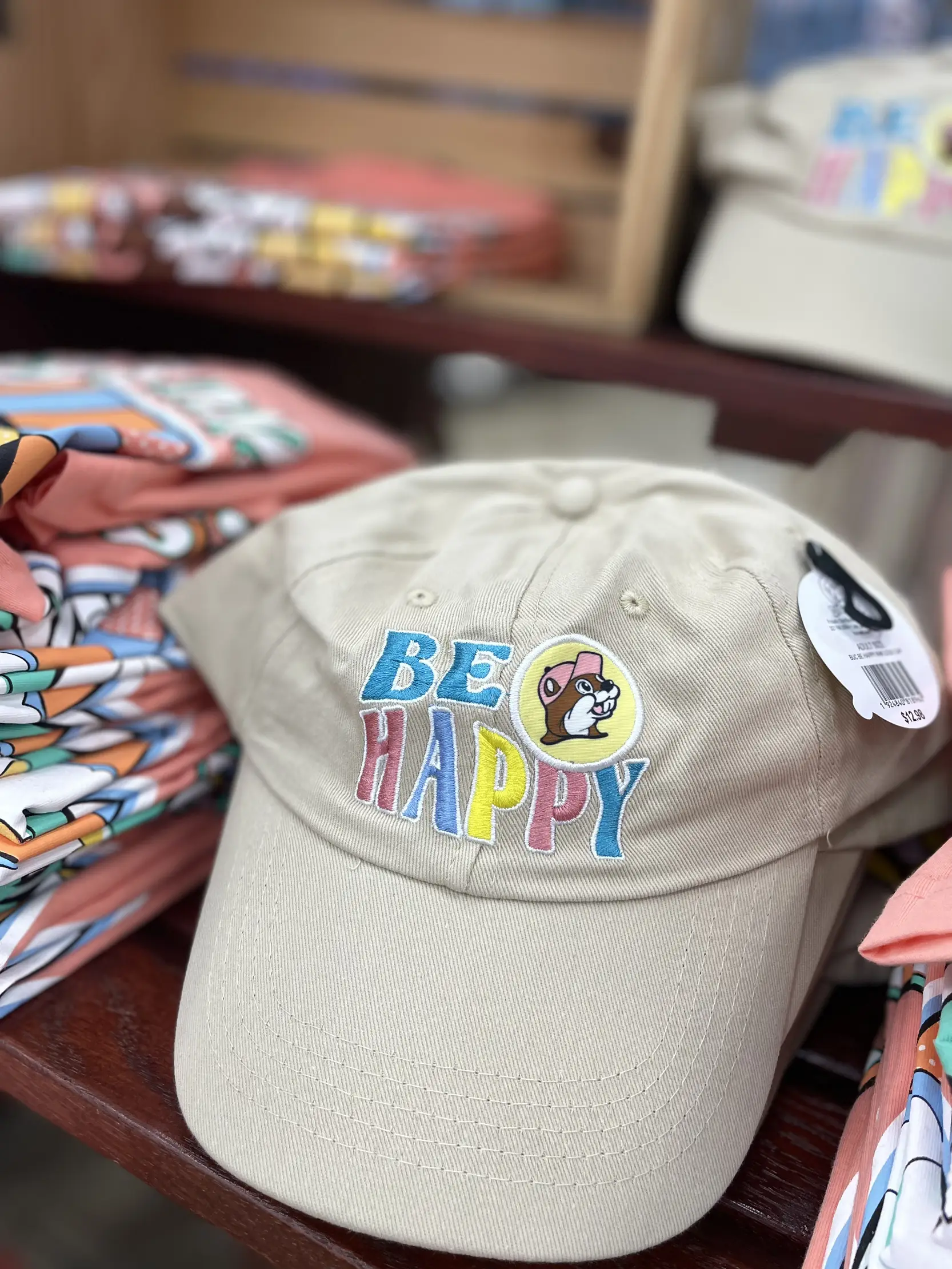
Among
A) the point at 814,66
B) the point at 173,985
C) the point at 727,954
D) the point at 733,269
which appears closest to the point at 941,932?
the point at 727,954

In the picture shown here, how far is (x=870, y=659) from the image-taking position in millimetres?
485

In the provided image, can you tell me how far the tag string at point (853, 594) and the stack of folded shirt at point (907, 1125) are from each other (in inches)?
4.5

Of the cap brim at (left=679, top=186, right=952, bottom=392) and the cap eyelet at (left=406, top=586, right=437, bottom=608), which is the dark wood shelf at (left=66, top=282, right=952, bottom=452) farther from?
the cap eyelet at (left=406, top=586, right=437, bottom=608)

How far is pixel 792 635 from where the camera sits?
18.8 inches

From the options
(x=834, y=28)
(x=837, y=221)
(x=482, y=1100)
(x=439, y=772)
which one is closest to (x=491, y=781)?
(x=439, y=772)

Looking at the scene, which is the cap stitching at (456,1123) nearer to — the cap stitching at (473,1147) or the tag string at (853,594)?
the cap stitching at (473,1147)

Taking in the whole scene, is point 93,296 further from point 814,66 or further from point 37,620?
point 814,66

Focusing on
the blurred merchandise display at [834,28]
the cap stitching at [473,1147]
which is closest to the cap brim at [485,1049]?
the cap stitching at [473,1147]

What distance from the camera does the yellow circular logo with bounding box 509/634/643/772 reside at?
45 centimetres

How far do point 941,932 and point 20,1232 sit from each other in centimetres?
83

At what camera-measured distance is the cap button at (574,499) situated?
55cm

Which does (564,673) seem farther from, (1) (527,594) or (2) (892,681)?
(2) (892,681)

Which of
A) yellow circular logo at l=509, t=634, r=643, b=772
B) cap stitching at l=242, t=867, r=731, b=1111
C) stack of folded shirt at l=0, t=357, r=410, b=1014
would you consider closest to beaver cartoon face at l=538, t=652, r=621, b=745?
yellow circular logo at l=509, t=634, r=643, b=772

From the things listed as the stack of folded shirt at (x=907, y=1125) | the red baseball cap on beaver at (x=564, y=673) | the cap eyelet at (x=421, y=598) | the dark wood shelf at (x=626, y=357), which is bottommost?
the stack of folded shirt at (x=907, y=1125)
